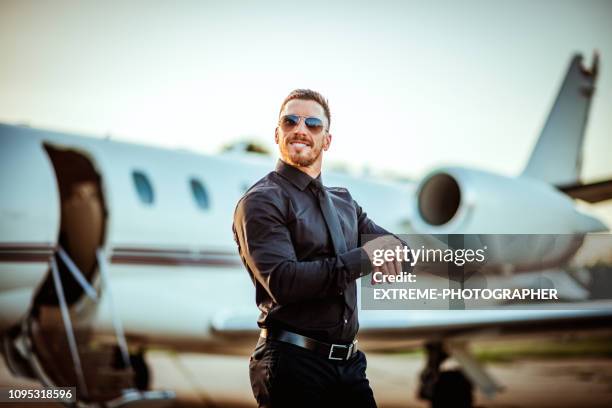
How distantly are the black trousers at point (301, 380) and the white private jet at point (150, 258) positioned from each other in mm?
4501

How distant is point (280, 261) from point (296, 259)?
0.09m

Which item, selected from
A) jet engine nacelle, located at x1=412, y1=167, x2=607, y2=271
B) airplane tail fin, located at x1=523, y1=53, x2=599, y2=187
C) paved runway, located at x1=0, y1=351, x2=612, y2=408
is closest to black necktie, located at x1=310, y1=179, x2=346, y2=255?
jet engine nacelle, located at x1=412, y1=167, x2=607, y2=271

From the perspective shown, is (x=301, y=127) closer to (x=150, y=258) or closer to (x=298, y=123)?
(x=298, y=123)

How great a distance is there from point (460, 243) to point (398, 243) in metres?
1.50

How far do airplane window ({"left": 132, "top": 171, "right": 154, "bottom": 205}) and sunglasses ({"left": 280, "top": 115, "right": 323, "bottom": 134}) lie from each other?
5403mm

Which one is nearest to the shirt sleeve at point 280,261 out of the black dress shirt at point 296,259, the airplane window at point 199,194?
the black dress shirt at point 296,259

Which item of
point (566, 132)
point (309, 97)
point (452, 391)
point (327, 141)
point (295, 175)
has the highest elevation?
point (566, 132)

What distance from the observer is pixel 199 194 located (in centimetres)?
782

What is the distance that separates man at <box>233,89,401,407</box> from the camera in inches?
72.3

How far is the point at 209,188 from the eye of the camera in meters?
7.93

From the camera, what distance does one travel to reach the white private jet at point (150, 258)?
6.39 meters

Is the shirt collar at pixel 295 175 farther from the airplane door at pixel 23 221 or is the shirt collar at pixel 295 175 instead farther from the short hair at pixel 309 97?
the airplane door at pixel 23 221

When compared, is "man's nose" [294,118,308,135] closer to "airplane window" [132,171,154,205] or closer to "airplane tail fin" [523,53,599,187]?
"airplane window" [132,171,154,205]

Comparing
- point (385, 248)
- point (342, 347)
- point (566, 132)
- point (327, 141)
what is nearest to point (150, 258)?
point (327, 141)
